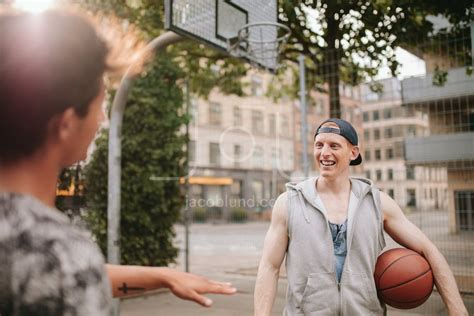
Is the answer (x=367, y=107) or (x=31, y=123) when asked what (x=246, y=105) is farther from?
(x=31, y=123)

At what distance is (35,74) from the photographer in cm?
112

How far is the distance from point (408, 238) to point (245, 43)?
4.75 m

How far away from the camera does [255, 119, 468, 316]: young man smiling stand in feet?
9.84

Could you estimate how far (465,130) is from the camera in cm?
689

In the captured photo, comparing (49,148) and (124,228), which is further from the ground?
(49,148)

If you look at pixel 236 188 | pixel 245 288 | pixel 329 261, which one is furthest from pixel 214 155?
pixel 329 261

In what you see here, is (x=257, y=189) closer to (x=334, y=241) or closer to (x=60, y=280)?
(x=334, y=241)

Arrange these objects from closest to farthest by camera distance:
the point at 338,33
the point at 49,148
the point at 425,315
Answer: the point at 49,148 → the point at 425,315 → the point at 338,33

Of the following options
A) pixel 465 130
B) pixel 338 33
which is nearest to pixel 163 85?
pixel 338 33

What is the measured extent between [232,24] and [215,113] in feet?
89.1

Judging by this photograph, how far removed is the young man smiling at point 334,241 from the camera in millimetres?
3000

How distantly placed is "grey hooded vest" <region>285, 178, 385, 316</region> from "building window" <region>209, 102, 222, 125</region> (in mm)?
30202

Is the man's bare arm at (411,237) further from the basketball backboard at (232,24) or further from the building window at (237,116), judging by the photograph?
the building window at (237,116)

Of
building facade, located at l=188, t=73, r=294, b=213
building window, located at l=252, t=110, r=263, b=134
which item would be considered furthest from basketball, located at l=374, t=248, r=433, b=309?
building window, located at l=252, t=110, r=263, b=134
